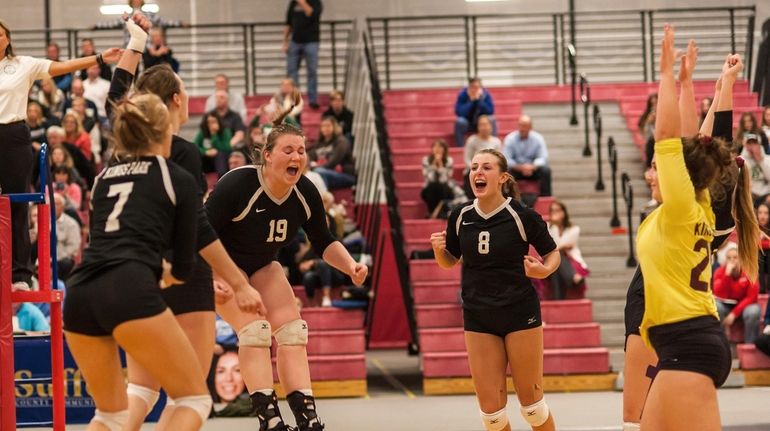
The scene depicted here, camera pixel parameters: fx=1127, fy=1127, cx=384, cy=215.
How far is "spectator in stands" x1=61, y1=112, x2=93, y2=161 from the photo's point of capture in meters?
15.4

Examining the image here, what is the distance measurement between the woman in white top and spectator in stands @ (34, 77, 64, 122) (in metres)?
7.34

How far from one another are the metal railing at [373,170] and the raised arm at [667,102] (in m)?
8.29

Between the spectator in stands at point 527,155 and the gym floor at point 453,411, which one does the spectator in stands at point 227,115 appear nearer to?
the spectator in stands at point 527,155

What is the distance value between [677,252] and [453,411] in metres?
6.03

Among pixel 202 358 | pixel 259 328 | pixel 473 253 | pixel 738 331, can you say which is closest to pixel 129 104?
pixel 202 358

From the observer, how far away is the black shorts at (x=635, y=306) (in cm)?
604

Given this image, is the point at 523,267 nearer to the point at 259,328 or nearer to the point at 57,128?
the point at 259,328

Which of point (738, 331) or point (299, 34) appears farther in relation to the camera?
point (299, 34)

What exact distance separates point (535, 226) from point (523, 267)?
0.25 metres

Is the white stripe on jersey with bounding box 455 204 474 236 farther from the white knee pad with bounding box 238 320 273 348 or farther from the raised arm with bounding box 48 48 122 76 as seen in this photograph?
the raised arm with bounding box 48 48 122 76

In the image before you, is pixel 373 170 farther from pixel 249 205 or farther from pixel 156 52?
pixel 249 205

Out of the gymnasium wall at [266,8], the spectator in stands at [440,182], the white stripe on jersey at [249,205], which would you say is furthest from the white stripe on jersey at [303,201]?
the gymnasium wall at [266,8]

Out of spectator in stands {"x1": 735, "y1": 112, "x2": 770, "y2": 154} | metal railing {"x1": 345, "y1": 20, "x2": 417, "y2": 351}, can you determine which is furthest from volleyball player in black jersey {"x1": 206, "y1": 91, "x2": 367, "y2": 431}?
spectator in stands {"x1": 735, "y1": 112, "x2": 770, "y2": 154}

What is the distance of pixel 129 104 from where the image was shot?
186 inches
